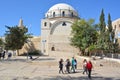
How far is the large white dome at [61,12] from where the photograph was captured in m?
73.3

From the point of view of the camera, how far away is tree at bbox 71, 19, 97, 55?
50.6 metres

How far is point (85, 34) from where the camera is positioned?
Answer: 5181cm

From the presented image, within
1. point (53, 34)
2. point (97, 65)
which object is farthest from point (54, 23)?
point (97, 65)

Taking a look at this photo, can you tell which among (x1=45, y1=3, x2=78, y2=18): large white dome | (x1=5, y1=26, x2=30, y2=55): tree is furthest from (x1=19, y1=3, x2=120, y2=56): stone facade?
(x1=5, y1=26, x2=30, y2=55): tree

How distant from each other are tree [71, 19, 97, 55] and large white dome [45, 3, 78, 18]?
65.6 feet

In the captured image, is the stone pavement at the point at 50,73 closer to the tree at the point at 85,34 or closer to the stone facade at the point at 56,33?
the tree at the point at 85,34

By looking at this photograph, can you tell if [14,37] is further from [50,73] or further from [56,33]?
[50,73]

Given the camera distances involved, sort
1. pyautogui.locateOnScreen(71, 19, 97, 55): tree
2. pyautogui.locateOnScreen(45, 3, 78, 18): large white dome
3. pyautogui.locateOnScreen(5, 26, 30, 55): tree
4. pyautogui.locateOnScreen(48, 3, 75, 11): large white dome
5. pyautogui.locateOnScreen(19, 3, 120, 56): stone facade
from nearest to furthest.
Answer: pyautogui.locateOnScreen(5, 26, 30, 55): tree < pyautogui.locateOnScreen(71, 19, 97, 55): tree < pyautogui.locateOnScreen(19, 3, 120, 56): stone facade < pyautogui.locateOnScreen(45, 3, 78, 18): large white dome < pyautogui.locateOnScreen(48, 3, 75, 11): large white dome

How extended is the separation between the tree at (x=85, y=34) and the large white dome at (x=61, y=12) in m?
20.0

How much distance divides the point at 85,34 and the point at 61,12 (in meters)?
23.2

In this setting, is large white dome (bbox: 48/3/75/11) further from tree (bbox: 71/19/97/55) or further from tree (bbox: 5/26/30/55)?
tree (bbox: 5/26/30/55)

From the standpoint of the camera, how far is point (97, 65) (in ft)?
91.8

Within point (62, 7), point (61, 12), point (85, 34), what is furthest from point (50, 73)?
point (62, 7)

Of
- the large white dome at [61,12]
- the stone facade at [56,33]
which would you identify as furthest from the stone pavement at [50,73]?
the large white dome at [61,12]
